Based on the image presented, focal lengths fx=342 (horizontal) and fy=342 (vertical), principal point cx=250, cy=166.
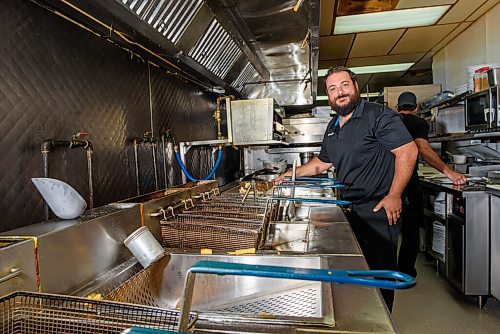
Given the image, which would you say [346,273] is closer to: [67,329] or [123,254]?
[67,329]

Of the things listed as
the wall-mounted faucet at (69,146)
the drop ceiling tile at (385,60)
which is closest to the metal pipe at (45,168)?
the wall-mounted faucet at (69,146)

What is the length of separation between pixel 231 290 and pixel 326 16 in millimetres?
4026

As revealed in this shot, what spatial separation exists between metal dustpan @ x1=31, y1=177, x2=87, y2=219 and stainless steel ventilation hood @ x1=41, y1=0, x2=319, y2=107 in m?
0.76

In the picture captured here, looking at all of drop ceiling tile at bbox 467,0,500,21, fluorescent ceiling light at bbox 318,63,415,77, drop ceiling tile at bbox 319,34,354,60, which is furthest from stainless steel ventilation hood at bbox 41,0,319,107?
fluorescent ceiling light at bbox 318,63,415,77

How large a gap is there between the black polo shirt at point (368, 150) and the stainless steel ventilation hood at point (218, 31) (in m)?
0.75

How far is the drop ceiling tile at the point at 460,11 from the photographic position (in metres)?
4.17

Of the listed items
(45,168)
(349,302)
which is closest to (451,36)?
(349,302)

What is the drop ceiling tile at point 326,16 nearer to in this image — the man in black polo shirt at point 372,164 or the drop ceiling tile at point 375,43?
the drop ceiling tile at point 375,43

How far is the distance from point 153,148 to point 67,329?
1704 mm

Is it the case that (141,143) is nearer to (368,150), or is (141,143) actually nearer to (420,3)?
(368,150)

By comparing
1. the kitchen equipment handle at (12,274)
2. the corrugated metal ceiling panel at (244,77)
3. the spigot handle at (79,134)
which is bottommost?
the kitchen equipment handle at (12,274)

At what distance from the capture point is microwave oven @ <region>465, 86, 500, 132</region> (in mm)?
3316

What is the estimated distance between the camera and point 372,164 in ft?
7.77

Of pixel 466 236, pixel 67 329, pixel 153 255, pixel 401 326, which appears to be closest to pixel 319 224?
pixel 153 255
